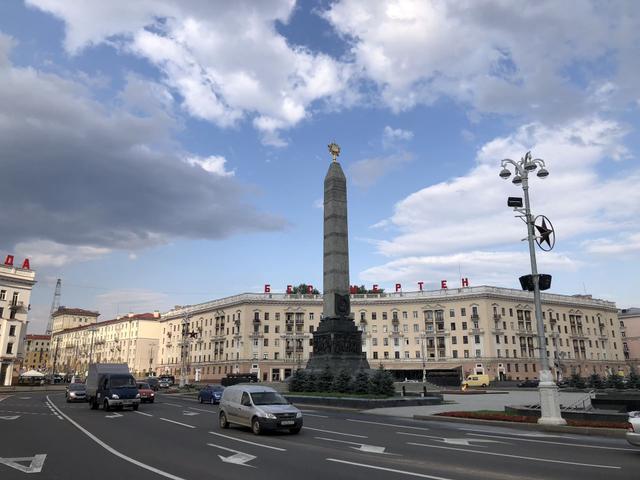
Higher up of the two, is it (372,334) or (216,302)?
(216,302)

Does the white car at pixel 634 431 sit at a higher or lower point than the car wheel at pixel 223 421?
higher

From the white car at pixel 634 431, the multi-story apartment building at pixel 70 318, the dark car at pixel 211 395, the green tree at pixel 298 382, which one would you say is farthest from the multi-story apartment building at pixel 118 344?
the white car at pixel 634 431

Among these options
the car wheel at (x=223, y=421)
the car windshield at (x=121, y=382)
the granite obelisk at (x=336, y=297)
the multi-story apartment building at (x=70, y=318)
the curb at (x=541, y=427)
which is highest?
the multi-story apartment building at (x=70, y=318)

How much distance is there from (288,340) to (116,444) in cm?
8493

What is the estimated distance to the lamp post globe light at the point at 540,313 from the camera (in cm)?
1894

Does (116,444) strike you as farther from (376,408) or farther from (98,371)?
(98,371)

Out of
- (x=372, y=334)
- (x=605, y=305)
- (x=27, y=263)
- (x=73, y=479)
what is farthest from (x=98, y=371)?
(x=605, y=305)

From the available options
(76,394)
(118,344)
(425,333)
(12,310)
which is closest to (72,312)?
(118,344)

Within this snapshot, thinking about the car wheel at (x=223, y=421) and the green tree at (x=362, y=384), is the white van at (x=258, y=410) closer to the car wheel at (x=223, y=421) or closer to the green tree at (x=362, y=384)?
the car wheel at (x=223, y=421)

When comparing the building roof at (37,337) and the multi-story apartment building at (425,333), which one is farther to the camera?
the building roof at (37,337)

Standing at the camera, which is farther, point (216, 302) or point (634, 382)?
point (216, 302)

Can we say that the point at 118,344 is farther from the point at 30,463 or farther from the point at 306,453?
the point at 306,453

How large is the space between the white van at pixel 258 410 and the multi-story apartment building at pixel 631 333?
134 m

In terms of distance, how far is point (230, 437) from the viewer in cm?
1592
